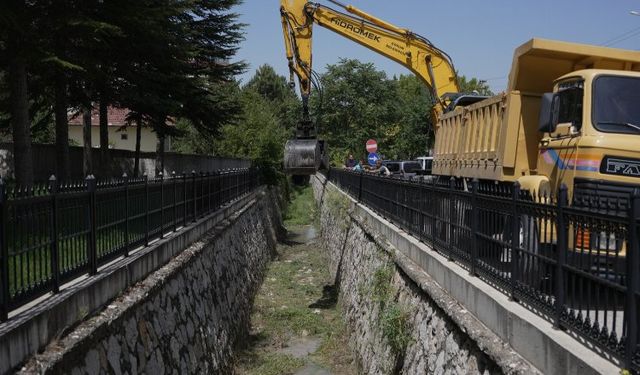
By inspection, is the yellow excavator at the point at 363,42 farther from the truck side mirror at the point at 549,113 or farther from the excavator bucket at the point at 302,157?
the truck side mirror at the point at 549,113

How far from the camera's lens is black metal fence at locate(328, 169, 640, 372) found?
3926 mm

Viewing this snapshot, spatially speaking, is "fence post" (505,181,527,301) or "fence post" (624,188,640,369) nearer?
"fence post" (624,188,640,369)

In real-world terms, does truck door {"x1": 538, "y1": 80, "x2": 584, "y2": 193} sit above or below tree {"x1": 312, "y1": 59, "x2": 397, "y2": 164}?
below

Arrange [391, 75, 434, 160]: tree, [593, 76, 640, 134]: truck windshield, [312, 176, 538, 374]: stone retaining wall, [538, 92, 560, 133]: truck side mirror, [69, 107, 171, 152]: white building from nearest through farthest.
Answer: [312, 176, 538, 374]: stone retaining wall
[593, 76, 640, 134]: truck windshield
[538, 92, 560, 133]: truck side mirror
[69, 107, 171, 152]: white building
[391, 75, 434, 160]: tree

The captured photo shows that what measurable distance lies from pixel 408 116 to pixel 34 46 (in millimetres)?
45205

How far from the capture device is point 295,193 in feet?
183

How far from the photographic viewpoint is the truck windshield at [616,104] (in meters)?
6.85

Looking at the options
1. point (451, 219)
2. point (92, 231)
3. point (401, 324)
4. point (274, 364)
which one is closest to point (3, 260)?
point (92, 231)

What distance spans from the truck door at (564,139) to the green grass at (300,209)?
28611 millimetres

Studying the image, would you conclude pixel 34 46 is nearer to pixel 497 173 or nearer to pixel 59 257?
Result: pixel 59 257

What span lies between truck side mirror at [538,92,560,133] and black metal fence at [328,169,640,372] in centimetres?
118

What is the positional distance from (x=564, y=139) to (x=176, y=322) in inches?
221

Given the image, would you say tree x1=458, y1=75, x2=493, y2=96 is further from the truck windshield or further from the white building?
the truck windshield

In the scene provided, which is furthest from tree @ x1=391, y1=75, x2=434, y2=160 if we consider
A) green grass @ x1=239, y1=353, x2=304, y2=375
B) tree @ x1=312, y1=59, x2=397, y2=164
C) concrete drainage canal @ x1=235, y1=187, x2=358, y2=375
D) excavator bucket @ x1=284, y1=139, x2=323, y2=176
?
green grass @ x1=239, y1=353, x2=304, y2=375
